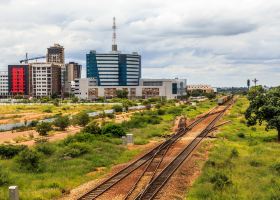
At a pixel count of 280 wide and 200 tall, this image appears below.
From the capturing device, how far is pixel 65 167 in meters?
24.8

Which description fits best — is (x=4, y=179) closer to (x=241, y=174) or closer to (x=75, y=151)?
(x=75, y=151)

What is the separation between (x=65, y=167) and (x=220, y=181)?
987cm

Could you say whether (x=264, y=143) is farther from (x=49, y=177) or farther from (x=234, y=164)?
(x=49, y=177)

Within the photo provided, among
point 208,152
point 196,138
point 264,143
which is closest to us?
point 208,152

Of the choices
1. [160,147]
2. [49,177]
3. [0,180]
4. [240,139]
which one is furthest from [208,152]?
[0,180]

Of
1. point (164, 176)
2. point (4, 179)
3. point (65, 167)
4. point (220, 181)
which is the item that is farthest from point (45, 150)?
point (220, 181)

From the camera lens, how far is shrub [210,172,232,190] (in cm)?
1923

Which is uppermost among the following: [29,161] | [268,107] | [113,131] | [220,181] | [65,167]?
[268,107]

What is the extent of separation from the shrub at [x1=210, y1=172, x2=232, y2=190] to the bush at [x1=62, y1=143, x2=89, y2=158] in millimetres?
11539

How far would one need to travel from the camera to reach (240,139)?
40656 millimetres

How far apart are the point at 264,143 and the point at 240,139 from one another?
162 inches

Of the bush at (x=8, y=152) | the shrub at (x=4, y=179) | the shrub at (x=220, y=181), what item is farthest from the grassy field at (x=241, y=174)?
the bush at (x=8, y=152)

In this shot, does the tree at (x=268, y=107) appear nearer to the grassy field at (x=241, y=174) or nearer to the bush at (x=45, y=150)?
the grassy field at (x=241, y=174)

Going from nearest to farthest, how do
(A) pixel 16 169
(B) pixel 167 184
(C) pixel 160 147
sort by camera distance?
(B) pixel 167 184 → (A) pixel 16 169 → (C) pixel 160 147
